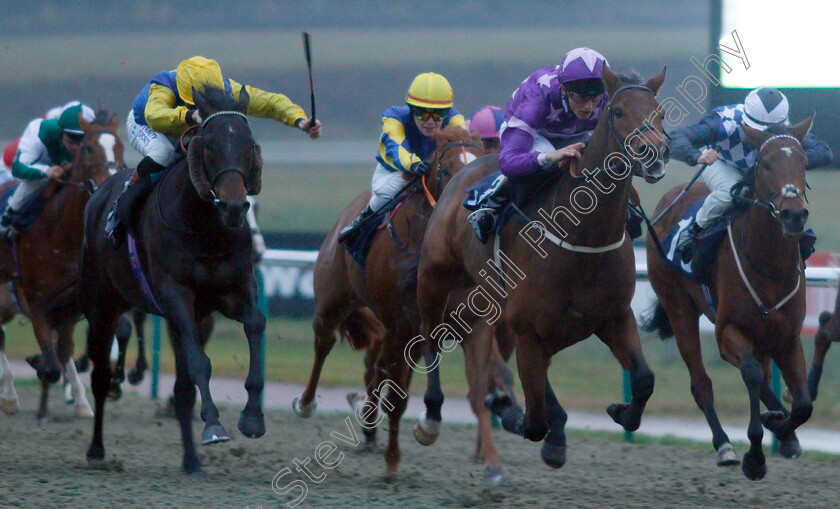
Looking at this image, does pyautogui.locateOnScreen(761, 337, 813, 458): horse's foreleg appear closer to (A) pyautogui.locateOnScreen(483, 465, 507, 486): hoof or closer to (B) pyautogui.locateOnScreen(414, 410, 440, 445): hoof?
(A) pyautogui.locateOnScreen(483, 465, 507, 486): hoof

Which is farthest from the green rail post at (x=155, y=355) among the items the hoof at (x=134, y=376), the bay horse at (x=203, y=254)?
the bay horse at (x=203, y=254)

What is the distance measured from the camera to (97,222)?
5902 millimetres

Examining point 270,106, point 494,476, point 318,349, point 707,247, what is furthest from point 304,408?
point 707,247

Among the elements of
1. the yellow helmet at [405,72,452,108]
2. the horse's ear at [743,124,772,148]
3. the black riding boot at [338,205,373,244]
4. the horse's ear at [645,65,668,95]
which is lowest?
the black riding boot at [338,205,373,244]

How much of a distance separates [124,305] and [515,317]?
2337 millimetres

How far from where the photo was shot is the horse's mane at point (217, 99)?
4.88m

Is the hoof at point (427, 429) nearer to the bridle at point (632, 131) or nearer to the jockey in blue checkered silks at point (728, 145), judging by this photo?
the jockey in blue checkered silks at point (728, 145)

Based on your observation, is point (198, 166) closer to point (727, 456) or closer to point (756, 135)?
point (756, 135)

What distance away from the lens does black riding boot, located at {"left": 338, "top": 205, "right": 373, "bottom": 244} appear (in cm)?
615

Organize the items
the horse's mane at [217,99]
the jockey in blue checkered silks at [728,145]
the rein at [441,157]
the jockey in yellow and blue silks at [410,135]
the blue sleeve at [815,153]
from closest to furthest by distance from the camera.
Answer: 1. the horse's mane at [217,99]
2. the blue sleeve at [815,153]
3. the jockey in blue checkered silks at [728,145]
4. the rein at [441,157]
5. the jockey in yellow and blue silks at [410,135]

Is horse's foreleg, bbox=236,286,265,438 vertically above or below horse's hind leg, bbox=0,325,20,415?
above

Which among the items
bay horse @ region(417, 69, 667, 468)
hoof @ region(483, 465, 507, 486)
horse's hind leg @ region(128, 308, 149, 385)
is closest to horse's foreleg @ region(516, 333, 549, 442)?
bay horse @ region(417, 69, 667, 468)

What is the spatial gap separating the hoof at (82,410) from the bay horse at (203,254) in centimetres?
215

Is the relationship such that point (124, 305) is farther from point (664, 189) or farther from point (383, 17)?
point (383, 17)
